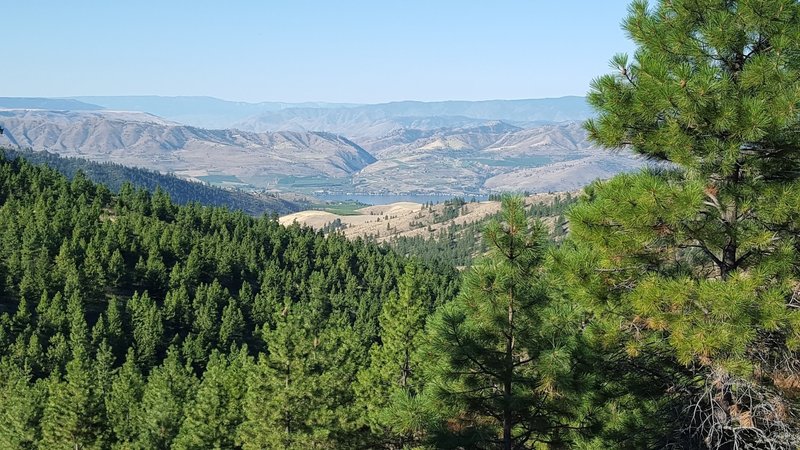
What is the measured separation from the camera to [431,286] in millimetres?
148750

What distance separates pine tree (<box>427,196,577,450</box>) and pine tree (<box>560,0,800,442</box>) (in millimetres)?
2064

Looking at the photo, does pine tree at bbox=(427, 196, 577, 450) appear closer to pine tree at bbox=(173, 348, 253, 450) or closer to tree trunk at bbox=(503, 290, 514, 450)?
tree trunk at bbox=(503, 290, 514, 450)

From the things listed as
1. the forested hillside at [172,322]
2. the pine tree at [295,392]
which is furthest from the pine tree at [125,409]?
the pine tree at [295,392]

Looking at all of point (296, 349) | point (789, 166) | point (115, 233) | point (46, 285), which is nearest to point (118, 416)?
point (296, 349)

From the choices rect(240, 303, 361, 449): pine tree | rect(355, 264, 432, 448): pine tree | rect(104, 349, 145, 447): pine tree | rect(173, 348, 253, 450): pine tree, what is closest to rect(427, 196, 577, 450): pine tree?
rect(240, 303, 361, 449): pine tree

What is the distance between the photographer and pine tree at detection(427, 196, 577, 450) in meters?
17.8

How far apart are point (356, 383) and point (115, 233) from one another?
361 ft

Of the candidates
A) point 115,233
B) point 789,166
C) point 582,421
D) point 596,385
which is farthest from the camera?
point 115,233

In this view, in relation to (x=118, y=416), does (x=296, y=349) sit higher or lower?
higher

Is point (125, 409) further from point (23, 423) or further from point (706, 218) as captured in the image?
point (706, 218)

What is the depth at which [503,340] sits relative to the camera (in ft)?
61.2

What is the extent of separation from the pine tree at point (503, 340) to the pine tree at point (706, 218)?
2.06 metres

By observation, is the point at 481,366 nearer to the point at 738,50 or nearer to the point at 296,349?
the point at 738,50

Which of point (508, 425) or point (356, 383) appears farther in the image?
point (356, 383)
